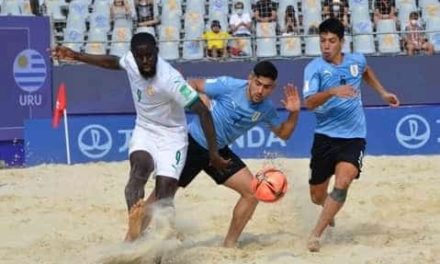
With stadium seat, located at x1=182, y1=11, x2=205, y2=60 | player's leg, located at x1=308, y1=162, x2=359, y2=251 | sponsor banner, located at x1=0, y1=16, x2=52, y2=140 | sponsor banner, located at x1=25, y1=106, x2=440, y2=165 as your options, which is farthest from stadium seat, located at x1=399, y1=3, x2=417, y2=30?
player's leg, located at x1=308, y1=162, x2=359, y2=251

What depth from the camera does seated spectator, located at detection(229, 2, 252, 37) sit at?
52.7ft

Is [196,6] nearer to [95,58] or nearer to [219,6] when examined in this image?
[219,6]

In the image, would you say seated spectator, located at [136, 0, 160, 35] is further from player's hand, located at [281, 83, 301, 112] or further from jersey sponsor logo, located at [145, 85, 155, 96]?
jersey sponsor logo, located at [145, 85, 155, 96]

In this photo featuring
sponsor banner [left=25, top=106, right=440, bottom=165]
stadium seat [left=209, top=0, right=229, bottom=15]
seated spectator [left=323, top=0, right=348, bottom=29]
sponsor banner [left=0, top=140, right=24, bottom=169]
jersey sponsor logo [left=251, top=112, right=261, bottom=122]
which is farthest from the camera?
stadium seat [left=209, top=0, right=229, bottom=15]

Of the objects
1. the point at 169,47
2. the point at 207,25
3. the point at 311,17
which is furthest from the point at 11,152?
the point at 311,17

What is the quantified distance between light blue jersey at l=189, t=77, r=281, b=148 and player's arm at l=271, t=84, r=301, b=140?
11 cm

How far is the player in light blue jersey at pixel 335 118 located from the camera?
6707 millimetres

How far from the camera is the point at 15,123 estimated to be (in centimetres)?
1427

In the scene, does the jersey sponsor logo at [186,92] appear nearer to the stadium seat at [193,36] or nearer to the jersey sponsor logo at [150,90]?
the jersey sponsor logo at [150,90]

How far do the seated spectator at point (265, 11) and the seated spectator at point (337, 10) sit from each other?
0.98 m

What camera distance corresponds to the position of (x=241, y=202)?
22.6ft

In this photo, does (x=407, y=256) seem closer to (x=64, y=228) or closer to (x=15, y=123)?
(x=64, y=228)

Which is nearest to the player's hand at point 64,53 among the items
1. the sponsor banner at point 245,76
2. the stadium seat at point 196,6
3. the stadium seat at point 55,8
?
the sponsor banner at point 245,76

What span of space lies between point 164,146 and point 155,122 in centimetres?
20
